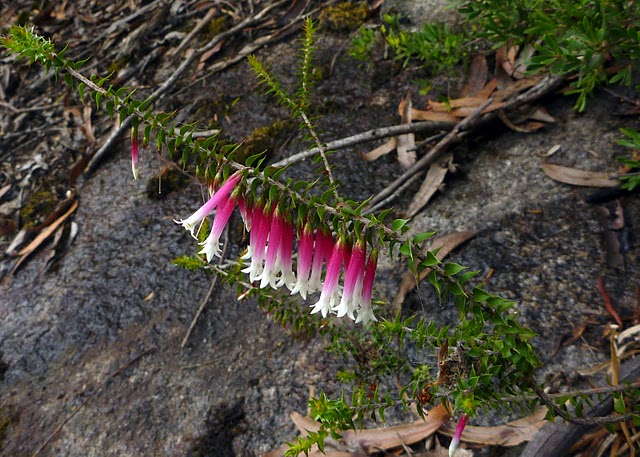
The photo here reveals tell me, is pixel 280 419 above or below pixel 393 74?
below

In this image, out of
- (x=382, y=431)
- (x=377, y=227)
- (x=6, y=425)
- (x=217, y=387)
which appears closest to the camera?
(x=377, y=227)

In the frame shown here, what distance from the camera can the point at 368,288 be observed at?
5.31 ft

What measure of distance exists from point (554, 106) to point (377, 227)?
2101 mm

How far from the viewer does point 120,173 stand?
154 inches

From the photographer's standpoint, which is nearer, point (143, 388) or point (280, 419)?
point (280, 419)

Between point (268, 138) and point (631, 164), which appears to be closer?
point (631, 164)

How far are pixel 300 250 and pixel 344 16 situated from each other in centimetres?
304

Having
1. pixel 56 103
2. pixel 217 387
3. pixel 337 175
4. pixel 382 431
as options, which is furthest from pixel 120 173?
pixel 382 431

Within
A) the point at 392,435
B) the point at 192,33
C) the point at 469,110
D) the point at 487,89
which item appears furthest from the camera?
the point at 192,33

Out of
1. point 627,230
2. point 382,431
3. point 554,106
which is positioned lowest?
point 382,431

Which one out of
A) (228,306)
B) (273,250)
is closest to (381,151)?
(228,306)

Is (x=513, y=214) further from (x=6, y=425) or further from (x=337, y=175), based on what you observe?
(x=6, y=425)

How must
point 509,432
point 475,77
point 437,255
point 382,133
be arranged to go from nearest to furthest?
point 509,432, point 437,255, point 382,133, point 475,77

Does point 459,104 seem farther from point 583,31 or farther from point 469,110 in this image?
point 583,31
